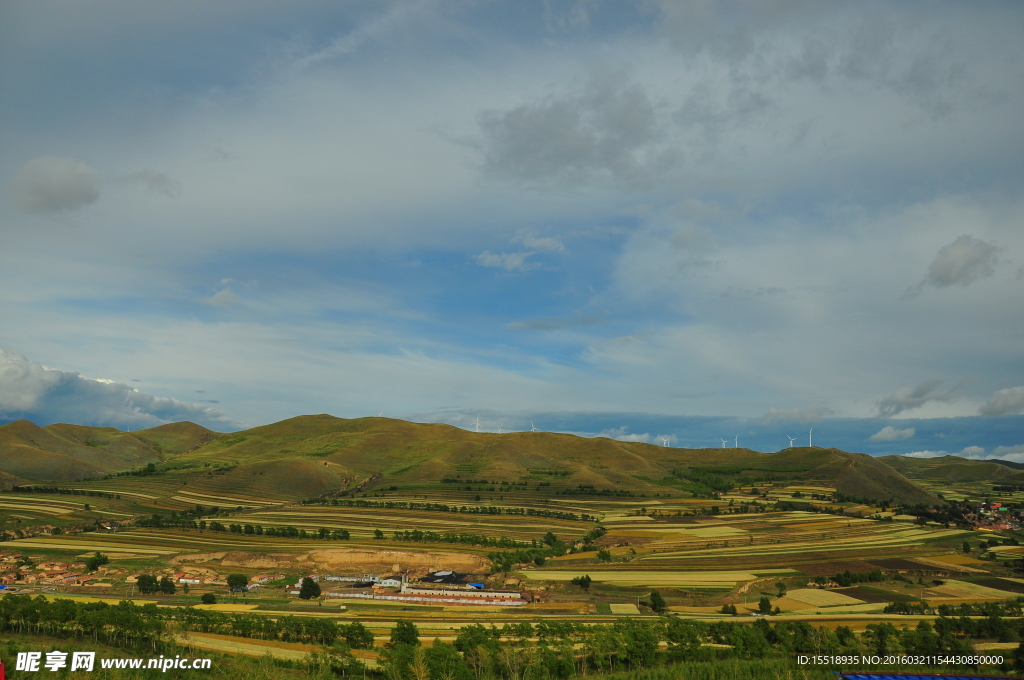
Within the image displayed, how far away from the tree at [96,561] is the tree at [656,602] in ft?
343

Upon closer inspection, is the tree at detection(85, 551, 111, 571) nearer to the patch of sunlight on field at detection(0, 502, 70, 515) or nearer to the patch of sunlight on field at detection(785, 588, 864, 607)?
the patch of sunlight on field at detection(0, 502, 70, 515)

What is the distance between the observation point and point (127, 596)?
105312 millimetres

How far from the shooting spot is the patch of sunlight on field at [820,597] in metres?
99.0

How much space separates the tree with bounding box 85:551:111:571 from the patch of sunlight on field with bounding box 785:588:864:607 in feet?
416

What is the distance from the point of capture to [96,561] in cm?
12500

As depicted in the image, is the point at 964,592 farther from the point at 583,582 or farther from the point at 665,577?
the point at 583,582

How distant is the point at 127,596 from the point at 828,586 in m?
119

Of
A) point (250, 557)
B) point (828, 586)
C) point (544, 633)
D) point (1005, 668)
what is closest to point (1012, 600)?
point (828, 586)

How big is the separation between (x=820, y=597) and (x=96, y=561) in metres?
132

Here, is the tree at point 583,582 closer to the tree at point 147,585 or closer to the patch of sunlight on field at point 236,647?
the patch of sunlight on field at point 236,647

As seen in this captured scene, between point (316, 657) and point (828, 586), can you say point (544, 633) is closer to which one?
point (316, 657)

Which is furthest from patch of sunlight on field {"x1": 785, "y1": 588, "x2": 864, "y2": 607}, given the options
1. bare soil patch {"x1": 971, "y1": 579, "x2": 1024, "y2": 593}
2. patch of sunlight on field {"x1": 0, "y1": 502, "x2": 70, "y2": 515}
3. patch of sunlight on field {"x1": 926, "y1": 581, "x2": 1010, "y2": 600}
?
patch of sunlight on field {"x1": 0, "y1": 502, "x2": 70, "y2": 515}

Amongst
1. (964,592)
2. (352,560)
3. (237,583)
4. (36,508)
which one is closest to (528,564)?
(352,560)

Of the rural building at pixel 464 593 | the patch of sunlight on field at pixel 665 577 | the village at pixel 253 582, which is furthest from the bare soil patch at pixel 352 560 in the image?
the rural building at pixel 464 593
